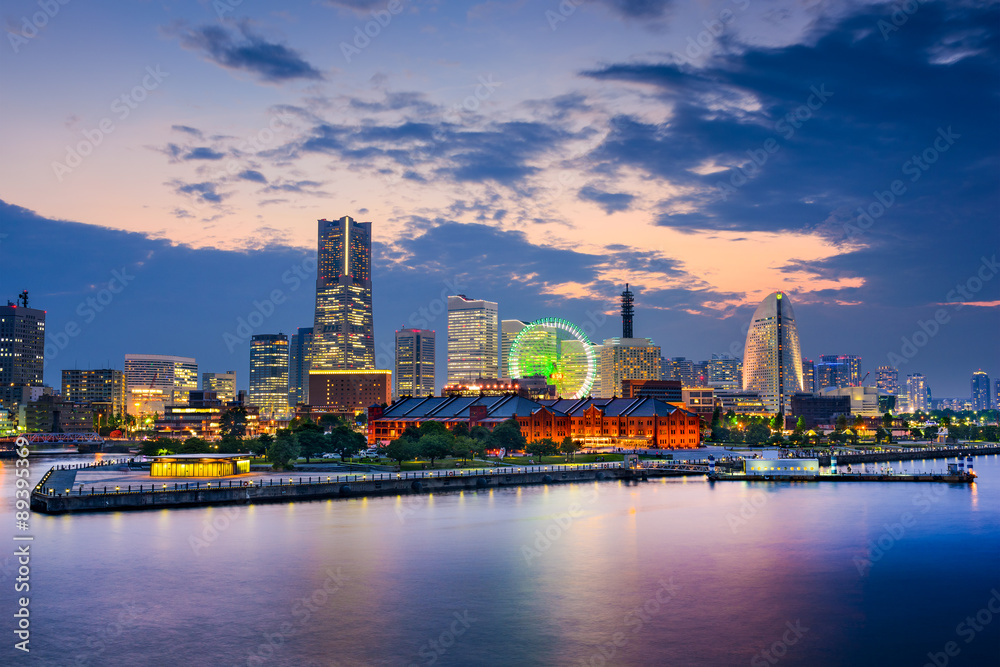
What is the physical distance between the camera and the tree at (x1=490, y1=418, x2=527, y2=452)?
16050 cm

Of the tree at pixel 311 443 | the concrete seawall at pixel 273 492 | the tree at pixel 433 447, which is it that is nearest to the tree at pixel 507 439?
the tree at pixel 433 447

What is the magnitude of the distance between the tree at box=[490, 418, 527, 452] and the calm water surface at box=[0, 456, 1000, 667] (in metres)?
68.3

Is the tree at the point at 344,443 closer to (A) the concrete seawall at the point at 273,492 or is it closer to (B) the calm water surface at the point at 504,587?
(A) the concrete seawall at the point at 273,492

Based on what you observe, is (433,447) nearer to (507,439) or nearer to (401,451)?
(401,451)

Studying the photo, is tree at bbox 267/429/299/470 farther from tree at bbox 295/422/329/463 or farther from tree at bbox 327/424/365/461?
tree at bbox 327/424/365/461

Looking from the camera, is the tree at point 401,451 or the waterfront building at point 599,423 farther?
the waterfront building at point 599,423

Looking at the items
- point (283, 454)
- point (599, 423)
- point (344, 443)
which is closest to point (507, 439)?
point (344, 443)

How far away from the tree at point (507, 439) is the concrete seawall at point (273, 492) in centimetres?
3141

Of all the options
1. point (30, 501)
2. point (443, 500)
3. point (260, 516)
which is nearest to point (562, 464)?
point (443, 500)

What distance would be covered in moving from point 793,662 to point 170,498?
69.2 meters

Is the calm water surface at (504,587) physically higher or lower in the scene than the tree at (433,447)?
lower

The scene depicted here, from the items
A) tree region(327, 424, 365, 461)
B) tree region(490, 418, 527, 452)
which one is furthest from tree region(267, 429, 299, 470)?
tree region(490, 418, 527, 452)

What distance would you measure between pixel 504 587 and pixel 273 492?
4912 cm

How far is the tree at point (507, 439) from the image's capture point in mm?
160500
